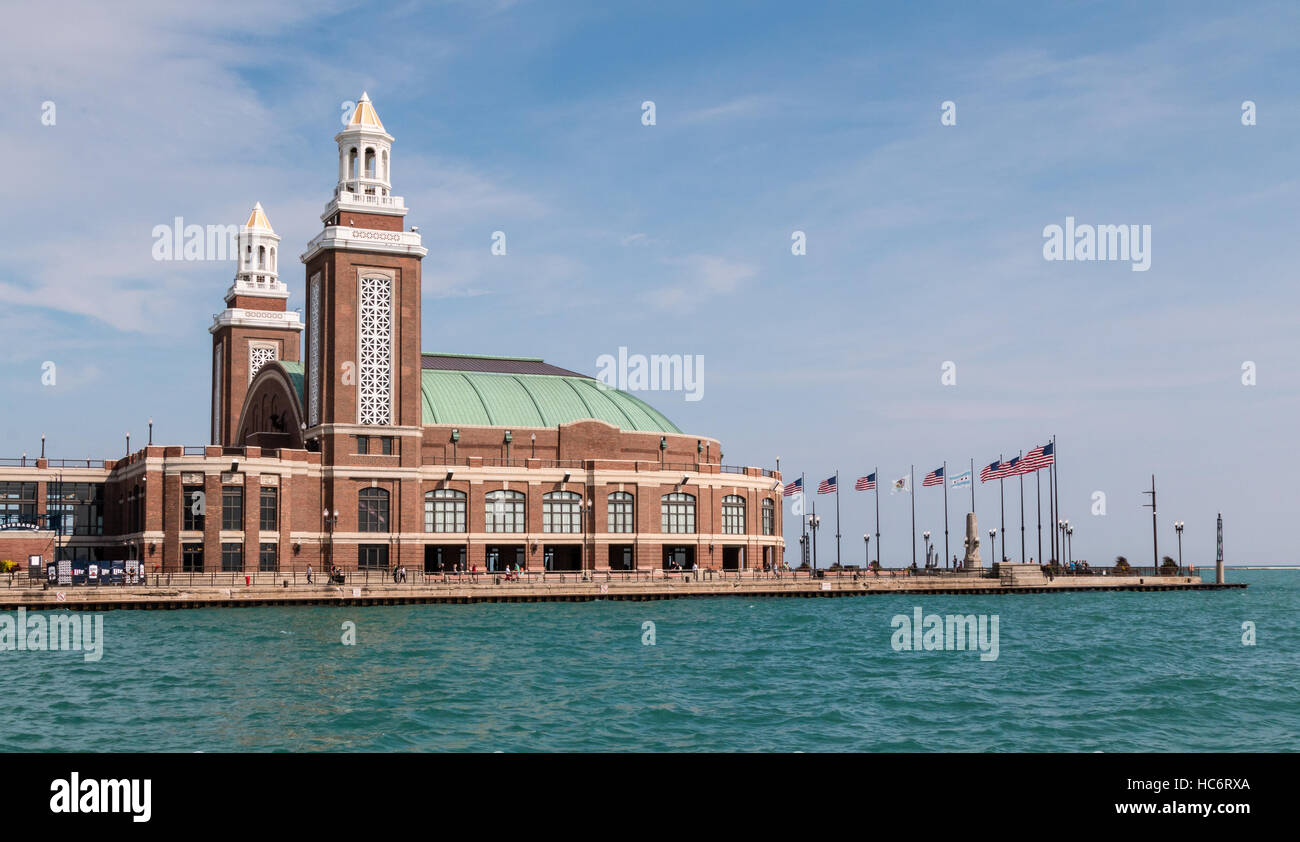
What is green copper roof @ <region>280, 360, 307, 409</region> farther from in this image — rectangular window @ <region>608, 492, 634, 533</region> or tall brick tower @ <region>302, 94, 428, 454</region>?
rectangular window @ <region>608, 492, 634, 533</region>

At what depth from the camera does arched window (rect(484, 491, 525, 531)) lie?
4466 inches

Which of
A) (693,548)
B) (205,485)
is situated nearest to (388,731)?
(205,485)

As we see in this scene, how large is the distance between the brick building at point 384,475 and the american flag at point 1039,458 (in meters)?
32.0

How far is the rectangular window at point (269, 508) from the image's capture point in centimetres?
10156

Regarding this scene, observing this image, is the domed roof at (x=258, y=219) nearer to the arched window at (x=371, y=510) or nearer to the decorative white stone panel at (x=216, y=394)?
the decorative white stone panel at (x=216, y=394)

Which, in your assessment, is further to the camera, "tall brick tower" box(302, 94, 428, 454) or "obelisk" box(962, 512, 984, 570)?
"obelisk" box(962, 512, 984, 570)

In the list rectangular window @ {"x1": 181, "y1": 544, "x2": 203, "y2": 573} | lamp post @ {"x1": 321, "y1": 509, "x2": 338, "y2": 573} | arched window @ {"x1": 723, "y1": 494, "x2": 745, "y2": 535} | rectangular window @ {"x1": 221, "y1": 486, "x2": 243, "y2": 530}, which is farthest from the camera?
arched window @ {"x1": 723, "y1": 494, "x2": 745, "y2": 535}

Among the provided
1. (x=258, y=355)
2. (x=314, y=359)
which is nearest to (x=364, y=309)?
(x=314, y=359)

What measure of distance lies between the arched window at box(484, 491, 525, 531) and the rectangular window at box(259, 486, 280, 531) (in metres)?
18.9

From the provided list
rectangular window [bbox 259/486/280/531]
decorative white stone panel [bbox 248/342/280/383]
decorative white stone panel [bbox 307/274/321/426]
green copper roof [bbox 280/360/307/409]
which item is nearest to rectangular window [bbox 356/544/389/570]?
rectangular window [bbox 259/486/280/531]

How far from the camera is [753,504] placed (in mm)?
127250
